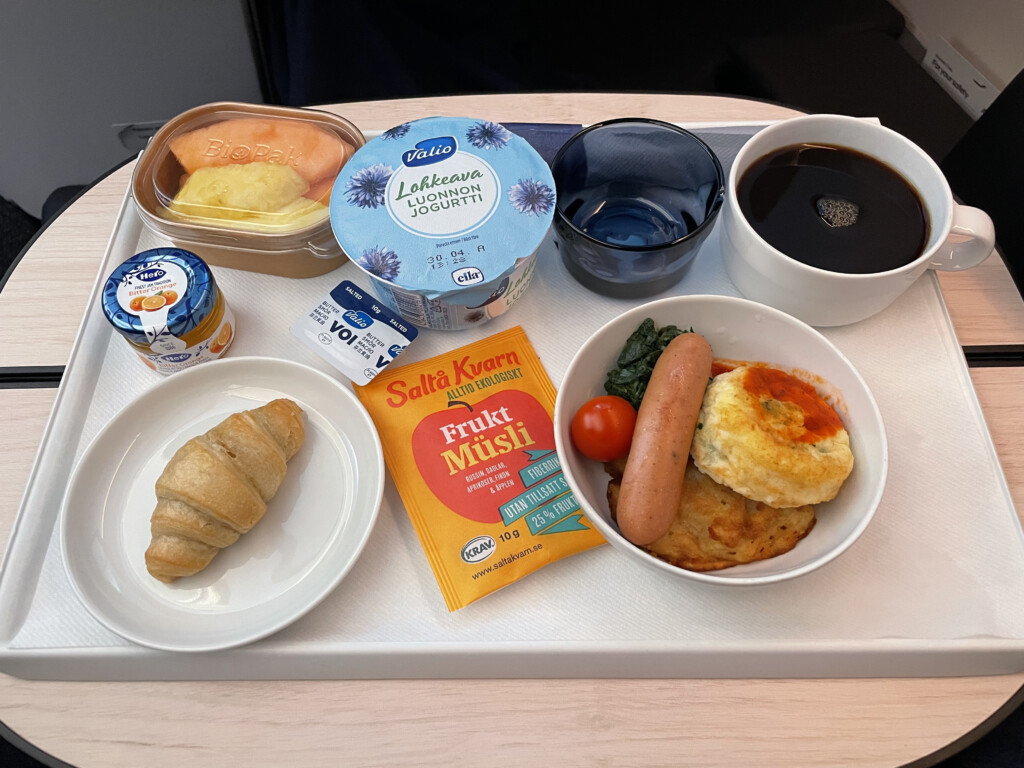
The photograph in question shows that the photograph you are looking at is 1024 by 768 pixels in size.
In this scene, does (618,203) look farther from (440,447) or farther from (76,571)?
(76,571)

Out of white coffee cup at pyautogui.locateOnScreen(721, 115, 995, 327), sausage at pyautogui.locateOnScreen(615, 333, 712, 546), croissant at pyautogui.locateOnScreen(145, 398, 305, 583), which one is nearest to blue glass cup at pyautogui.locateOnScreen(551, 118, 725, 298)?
white coffee cup at pyautogui.locateOnScreen(721, 115, 995, 327)

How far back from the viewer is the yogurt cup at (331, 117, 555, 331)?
85cm

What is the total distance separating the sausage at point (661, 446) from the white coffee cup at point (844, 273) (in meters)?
0.20

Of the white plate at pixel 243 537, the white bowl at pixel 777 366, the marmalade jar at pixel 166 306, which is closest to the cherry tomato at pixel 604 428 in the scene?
the white bowl at pixel 777 366

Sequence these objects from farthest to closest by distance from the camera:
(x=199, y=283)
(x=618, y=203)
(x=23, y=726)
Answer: (x=618, y=203), (x=199, y=283), (x=23, y=726)

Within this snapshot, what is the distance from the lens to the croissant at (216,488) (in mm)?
778

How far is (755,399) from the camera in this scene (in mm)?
778

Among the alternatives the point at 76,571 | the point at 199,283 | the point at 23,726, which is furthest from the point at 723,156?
the point at 23,726

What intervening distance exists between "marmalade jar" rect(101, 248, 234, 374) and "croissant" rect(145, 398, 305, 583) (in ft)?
0.37

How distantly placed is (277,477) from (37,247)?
595 millimetres

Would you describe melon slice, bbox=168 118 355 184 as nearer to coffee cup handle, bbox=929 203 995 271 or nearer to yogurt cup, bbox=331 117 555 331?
yogurt cup, bbox=331 117 555 331

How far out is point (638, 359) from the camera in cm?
84

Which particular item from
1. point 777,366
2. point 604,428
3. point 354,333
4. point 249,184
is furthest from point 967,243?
point 249,184

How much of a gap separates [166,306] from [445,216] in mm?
352
